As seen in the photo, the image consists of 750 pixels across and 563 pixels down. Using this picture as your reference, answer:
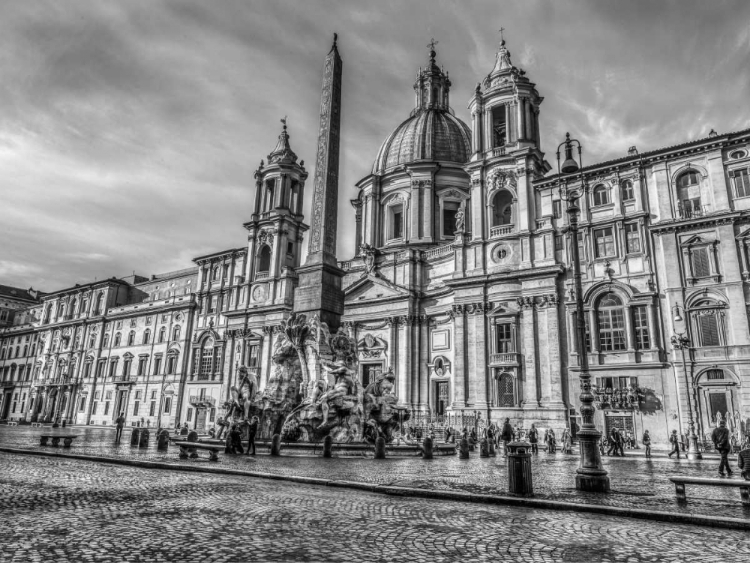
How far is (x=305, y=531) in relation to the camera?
20.2 ft

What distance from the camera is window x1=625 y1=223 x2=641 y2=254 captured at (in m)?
32.9

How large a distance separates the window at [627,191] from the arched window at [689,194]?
8.35ft

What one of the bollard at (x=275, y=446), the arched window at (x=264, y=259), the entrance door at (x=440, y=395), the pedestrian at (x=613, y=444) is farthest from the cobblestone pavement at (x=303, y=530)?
the arched window at (x=264, y=259)

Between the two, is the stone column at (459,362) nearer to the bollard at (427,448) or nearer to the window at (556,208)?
the window at (556,208)

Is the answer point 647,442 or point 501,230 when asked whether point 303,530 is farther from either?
point 501,230

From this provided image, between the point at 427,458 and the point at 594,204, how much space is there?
2274 centimetres

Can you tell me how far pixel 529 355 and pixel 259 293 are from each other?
87.9 ft

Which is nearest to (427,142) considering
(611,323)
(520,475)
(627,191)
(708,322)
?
(627,191)

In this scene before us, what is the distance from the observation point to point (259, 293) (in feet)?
168

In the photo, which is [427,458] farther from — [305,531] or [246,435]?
[305,531]

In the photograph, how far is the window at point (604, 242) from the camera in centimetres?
3380

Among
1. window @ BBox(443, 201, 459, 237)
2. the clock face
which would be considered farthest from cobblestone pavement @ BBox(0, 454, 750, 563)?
the clock face

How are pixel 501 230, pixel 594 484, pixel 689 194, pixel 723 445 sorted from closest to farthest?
pixel 594 484, pixel 723 445, pixel 689 194, pixel 501 230

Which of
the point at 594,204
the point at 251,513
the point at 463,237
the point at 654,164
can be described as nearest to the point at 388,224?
the point at 463,237
